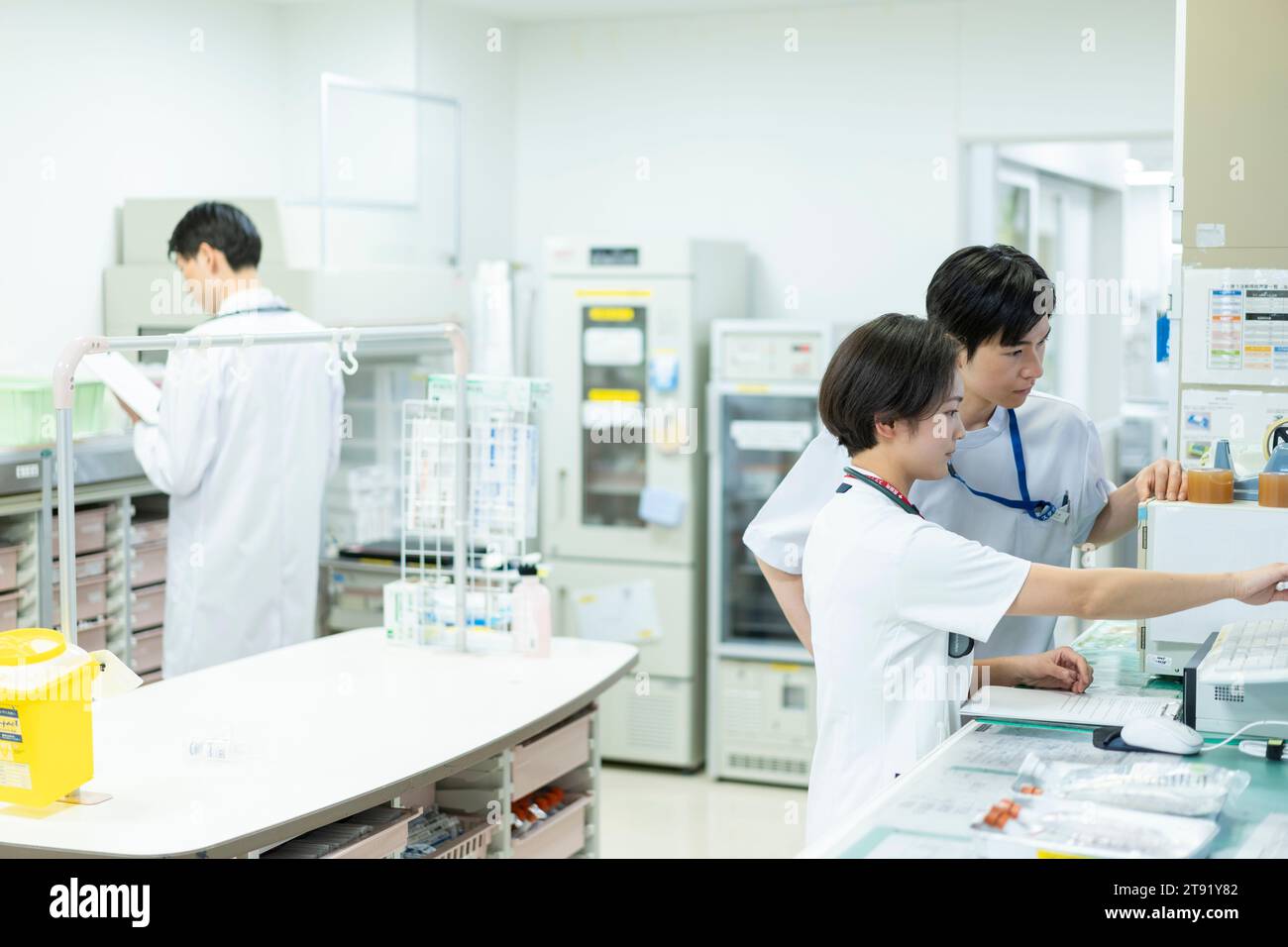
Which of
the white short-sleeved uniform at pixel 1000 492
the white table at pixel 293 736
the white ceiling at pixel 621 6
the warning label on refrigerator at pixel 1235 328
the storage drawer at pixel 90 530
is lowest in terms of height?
the white table at pixel 293 736

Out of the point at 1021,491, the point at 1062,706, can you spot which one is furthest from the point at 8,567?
the point at 1062,706

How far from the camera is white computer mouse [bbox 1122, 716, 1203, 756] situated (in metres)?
1.97

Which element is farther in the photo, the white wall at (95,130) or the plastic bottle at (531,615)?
the white wall at (95,130)

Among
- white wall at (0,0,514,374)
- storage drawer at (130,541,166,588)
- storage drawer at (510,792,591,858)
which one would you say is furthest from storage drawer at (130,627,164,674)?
storage drawer at (510,792,591,858)

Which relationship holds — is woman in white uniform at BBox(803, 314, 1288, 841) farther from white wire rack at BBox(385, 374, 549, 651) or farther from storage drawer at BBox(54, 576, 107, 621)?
storage drawer at BBox(54, 576, 107, 621)

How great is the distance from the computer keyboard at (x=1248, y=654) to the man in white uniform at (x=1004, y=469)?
0.25 meters

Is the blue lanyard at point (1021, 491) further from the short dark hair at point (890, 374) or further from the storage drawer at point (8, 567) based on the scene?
the storage drawer at point (8, 567)

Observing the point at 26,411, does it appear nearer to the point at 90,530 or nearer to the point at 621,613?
the point at 90,530

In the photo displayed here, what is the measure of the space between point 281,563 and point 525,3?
2.74 meters

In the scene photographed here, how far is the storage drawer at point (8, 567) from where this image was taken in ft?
12.7

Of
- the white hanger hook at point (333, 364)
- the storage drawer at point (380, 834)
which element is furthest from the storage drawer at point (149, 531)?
the storage drawer at point (380, 834)

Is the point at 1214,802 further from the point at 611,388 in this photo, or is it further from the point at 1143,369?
the point at 1143,369

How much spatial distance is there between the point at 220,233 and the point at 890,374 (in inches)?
91.8
